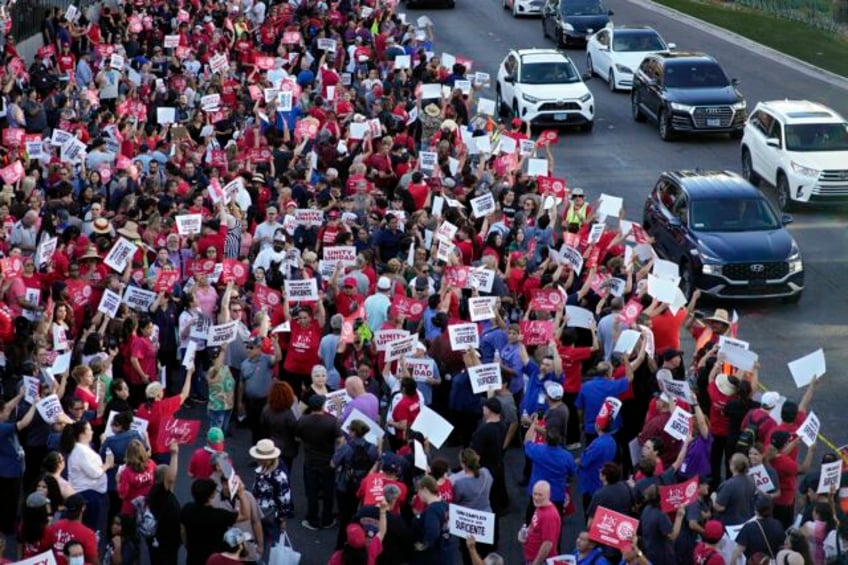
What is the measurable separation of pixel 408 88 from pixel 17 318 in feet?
46.2

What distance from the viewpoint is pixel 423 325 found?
17969 millimetres

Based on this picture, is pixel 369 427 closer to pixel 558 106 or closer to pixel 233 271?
pixel 233 271

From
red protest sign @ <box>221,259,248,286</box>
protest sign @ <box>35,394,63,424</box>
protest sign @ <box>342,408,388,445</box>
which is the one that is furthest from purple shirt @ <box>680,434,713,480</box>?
red protest sign @ <box>221,259,248,286</box>

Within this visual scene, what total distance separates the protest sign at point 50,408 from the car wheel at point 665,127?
20.7 metres

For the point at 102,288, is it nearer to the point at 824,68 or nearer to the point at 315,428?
the point at 315,428

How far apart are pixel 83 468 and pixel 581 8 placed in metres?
33.1

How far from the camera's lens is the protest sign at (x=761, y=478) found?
14.0 meters

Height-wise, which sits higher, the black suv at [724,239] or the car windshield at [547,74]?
the black suv at [724,239]

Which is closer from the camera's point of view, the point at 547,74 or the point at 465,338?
the point at 465,338

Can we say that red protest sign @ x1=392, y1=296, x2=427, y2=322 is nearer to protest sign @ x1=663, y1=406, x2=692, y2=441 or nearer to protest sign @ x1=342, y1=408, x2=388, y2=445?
protest sign @ x1=342, y1=408, x2=388, y2=445

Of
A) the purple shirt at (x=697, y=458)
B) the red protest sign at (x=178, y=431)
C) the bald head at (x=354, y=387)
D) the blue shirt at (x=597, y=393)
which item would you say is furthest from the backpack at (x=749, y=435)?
the red protest sign at (x=178, y=431)

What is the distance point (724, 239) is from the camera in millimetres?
23344

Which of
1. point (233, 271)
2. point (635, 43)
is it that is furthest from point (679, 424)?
point (635, 43)

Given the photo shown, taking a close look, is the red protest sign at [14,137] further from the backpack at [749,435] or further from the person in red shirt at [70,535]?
the backpack at [749,435]
